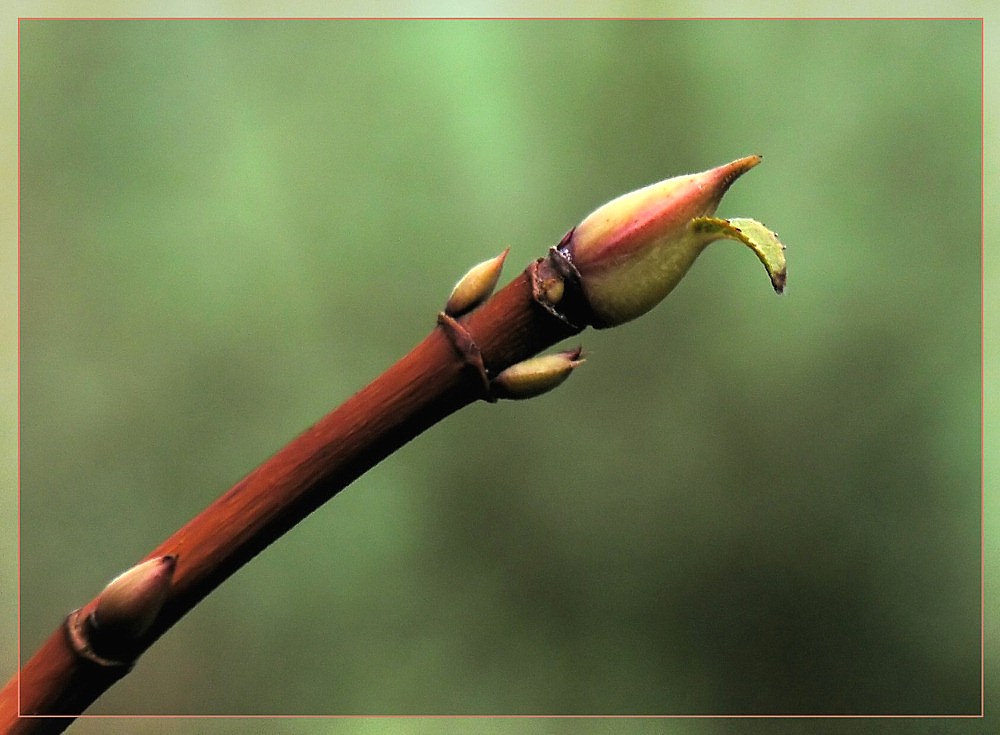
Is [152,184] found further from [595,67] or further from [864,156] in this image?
[864,156]

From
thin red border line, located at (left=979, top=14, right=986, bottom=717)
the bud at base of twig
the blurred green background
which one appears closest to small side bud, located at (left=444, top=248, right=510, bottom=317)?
the bud at base of twig

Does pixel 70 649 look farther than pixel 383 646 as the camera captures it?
No

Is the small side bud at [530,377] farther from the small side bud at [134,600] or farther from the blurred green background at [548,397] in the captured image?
the blurred green background at [548,397]

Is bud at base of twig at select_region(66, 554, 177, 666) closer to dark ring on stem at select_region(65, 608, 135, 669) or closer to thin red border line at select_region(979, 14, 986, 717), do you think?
dark ring on stem at select_region(65, 608, 135, 669)

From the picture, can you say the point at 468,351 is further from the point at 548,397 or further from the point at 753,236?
the point at 548,397

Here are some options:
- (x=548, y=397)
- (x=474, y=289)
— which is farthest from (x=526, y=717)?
(x=474, y=289)

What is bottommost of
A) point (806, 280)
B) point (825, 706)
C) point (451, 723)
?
point (825, 706)

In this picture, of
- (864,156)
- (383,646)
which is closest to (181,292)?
(383,646)
